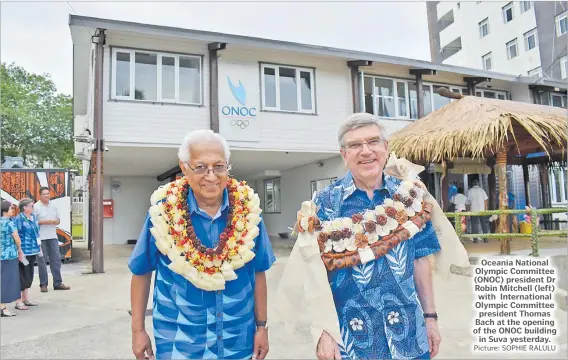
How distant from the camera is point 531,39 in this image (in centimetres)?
2245

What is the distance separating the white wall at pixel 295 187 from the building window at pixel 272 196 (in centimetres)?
26

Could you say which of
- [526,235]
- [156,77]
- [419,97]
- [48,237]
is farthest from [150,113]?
[526,235]

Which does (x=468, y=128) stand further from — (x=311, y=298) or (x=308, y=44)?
(x=311, y=298)

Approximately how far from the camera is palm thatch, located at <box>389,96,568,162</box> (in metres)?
7.62

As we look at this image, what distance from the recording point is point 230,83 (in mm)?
10875

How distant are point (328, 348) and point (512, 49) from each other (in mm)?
27163

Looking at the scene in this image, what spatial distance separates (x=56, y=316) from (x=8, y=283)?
31.2 inches

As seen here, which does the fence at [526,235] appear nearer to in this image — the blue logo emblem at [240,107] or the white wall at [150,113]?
the blue logo emblem at [240,107]

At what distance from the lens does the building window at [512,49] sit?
23925 millimetres

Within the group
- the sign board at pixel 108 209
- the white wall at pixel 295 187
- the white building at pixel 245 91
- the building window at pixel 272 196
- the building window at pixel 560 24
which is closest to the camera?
the white building at pixel 245 91

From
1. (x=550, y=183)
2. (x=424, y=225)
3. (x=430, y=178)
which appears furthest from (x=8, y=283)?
(x=550, y=183)

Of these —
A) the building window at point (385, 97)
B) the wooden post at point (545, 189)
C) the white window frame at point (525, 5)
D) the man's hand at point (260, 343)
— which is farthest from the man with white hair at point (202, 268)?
the white window frame at point (525, 5)

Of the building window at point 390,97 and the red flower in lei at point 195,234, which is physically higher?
the building window at point 390,97

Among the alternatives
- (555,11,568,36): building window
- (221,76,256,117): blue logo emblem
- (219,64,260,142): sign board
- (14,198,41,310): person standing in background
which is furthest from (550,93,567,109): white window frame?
(14,198,41,310): person standing in background
